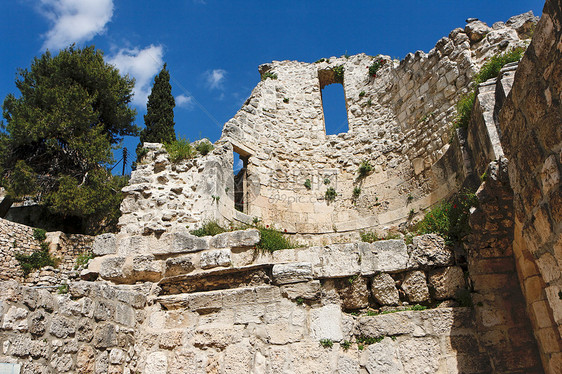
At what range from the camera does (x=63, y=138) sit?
664 inches

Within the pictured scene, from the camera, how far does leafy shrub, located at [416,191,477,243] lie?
5.53 m

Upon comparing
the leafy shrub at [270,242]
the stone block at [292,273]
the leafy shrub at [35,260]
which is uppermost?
the leafy shrub at [35,260]

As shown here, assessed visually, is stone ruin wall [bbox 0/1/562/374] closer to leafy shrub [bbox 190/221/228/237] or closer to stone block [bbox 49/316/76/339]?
stone block [bbox 49/316/76/339]

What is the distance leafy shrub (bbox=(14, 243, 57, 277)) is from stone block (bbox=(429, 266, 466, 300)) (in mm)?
12948

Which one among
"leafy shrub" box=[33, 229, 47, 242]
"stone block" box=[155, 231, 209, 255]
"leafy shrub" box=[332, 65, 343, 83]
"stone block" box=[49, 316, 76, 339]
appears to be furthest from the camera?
"leafy shrub" box=[33, 229, 47, 242]

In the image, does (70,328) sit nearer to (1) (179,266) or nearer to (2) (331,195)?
(1) (179,266)

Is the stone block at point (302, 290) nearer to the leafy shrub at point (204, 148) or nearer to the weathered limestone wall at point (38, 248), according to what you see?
the leafy shrub at point (204, 148)

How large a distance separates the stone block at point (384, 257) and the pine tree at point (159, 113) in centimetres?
1275

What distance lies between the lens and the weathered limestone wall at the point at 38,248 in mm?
13637

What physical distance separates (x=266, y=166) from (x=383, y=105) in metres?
3.60

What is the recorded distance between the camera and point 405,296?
5594 millimetres

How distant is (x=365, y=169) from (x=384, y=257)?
526cm

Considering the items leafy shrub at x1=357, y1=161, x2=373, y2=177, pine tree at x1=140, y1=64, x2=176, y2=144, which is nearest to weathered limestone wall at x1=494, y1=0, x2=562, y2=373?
leafy shrub at x1=357, y1=161, x2=373, y2=177

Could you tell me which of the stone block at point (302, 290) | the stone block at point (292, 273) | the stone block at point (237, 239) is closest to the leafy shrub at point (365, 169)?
the stone block at point (237, 239)
